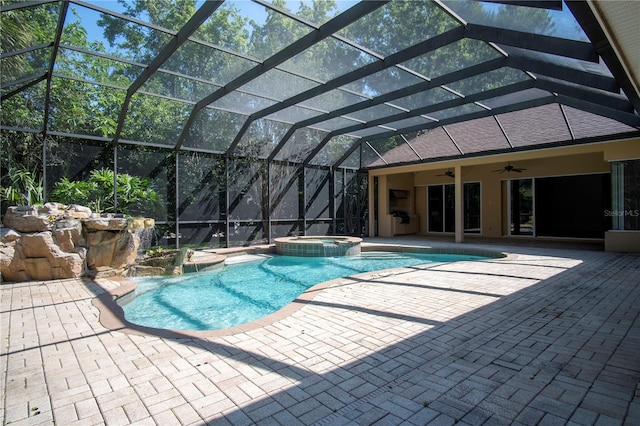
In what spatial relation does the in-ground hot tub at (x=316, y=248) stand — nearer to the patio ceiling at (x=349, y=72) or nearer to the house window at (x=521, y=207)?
the patio ceiling at (x=349, y=72)

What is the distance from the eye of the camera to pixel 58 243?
579cm

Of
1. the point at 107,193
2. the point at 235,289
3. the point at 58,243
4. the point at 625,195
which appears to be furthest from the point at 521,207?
the point at 58,243

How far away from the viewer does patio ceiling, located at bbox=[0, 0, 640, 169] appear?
4844mm

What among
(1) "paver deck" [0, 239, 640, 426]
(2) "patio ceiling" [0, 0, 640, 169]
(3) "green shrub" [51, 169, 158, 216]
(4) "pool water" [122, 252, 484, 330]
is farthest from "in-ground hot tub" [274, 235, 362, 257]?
(1) "paver deck" [0, 239, 640, 426]

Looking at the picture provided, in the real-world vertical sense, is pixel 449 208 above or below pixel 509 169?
below

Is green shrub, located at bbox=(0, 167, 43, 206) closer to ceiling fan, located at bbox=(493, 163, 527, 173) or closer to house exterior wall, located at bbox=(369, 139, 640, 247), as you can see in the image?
house exterior wall, located at bbox=(369, 139, 640, 247)

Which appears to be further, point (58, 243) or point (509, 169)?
point (509, 169)

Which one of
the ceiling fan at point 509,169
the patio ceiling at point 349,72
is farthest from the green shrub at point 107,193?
the ceiling fan at point 509,169

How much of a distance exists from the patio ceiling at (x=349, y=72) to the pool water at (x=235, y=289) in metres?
3.91

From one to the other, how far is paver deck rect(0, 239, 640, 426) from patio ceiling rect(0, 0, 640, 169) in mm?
2834

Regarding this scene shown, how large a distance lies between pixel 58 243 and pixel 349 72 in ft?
20.3

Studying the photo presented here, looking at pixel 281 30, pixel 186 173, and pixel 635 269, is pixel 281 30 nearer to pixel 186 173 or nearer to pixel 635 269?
pixel 186 173

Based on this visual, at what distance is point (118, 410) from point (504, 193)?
13.8 meters

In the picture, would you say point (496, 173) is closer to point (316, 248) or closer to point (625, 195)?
point (625, 195)
